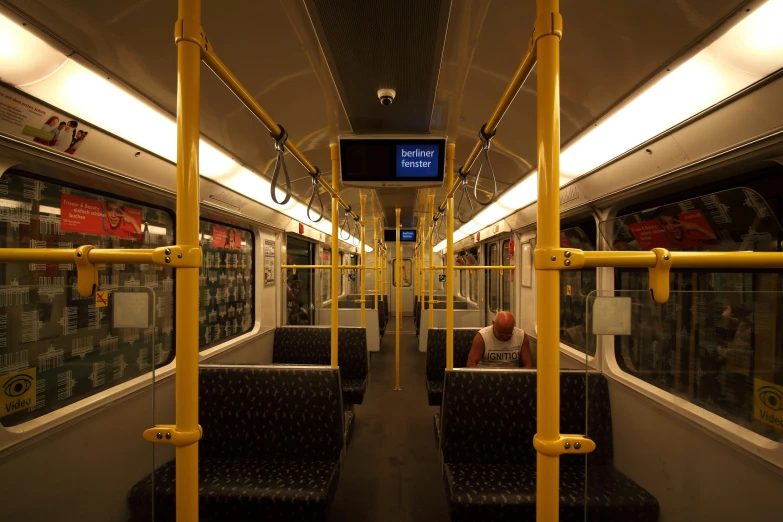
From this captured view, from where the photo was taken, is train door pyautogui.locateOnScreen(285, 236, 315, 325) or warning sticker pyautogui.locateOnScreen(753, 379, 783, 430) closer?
warning sticker pyautogui.locateOnScreen(753, 379, 783, 430)

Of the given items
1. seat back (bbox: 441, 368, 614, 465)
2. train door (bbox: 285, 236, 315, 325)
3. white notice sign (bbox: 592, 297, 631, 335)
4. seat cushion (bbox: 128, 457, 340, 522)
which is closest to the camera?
white notice sign (bbox: 592, 297, 631, 335)

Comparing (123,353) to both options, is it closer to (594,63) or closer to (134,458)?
(134,458)

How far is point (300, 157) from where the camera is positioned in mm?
2051

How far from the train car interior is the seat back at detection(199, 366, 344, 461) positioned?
0.6 inches

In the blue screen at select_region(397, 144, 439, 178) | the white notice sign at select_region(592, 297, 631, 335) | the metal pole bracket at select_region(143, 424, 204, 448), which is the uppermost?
the blue screen at select_region(397, 144, 439, 178)

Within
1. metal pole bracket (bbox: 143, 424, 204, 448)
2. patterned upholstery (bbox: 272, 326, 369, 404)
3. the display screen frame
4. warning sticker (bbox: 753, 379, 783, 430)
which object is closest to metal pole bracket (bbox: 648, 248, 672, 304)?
warning sticker (bbox: 753, 379, 783, 430)

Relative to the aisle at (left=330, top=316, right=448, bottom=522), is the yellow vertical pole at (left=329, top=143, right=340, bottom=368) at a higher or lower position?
higher

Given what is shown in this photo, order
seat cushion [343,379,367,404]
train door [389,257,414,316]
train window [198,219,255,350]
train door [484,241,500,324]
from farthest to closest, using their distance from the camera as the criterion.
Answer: train door [389,257,414,316] → train door [484,241,500,324] → seat cushion [343,379,367,404] → train window [198,219,255,350]

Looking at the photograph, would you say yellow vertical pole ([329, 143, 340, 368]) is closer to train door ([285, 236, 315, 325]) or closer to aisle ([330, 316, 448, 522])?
aisle ([330, 316, 448, 522])

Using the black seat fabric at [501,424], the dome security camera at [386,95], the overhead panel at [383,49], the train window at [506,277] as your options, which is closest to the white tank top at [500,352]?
the black seat fabric at [501,424]

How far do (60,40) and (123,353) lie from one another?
69.6 inches

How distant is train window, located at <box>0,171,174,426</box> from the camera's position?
5.58 feet

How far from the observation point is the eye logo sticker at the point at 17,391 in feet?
5.27

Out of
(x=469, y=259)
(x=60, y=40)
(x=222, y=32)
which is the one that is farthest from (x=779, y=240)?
(x=469, y=259)
